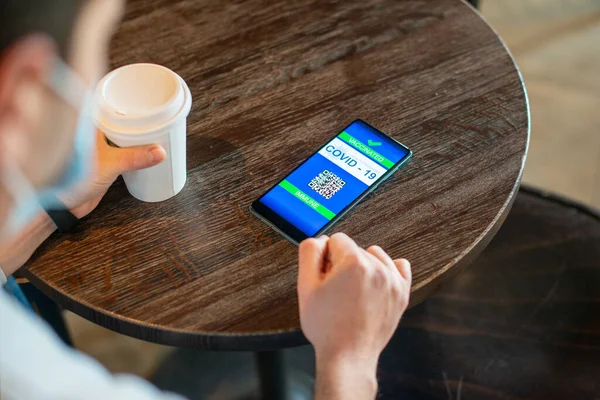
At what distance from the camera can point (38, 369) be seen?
0.54 metres

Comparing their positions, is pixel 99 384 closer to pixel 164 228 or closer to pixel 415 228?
pixel 164 228

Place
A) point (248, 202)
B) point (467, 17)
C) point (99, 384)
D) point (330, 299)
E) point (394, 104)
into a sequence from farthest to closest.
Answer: point (467, 17) → point (394, 104) → point (248, 202) → point (330, 299) → point (99, 384)

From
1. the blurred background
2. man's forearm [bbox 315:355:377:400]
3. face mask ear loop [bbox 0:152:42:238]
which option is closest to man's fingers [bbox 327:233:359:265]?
man's forearm [bbox 315:355:377:400]

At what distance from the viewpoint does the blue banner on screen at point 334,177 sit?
821mm

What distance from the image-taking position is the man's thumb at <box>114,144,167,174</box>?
0.77m

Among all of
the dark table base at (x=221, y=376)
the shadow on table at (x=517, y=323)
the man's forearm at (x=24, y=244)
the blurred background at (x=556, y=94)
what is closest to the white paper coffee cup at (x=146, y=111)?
the man's forearm at (x=24, y=244)

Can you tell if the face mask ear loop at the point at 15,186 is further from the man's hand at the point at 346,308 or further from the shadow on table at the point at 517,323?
the shadow on table at the point at 517,323

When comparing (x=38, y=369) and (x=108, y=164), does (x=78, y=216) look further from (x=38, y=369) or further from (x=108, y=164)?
(x=38, y=369)

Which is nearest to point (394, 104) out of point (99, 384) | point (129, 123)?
point (129, 123)

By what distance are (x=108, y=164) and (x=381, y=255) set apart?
1.04 feet

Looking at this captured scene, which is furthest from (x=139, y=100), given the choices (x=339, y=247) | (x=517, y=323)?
(x=517, y=323)

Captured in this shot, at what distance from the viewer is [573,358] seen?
0.98 meters

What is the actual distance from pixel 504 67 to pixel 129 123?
0.54 m

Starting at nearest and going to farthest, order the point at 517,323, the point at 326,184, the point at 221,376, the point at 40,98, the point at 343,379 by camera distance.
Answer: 1. the point at 40,98
2. the point at 343,379
3. the point at 326,184
4. the point at 517,323
5. the point at 221,376
